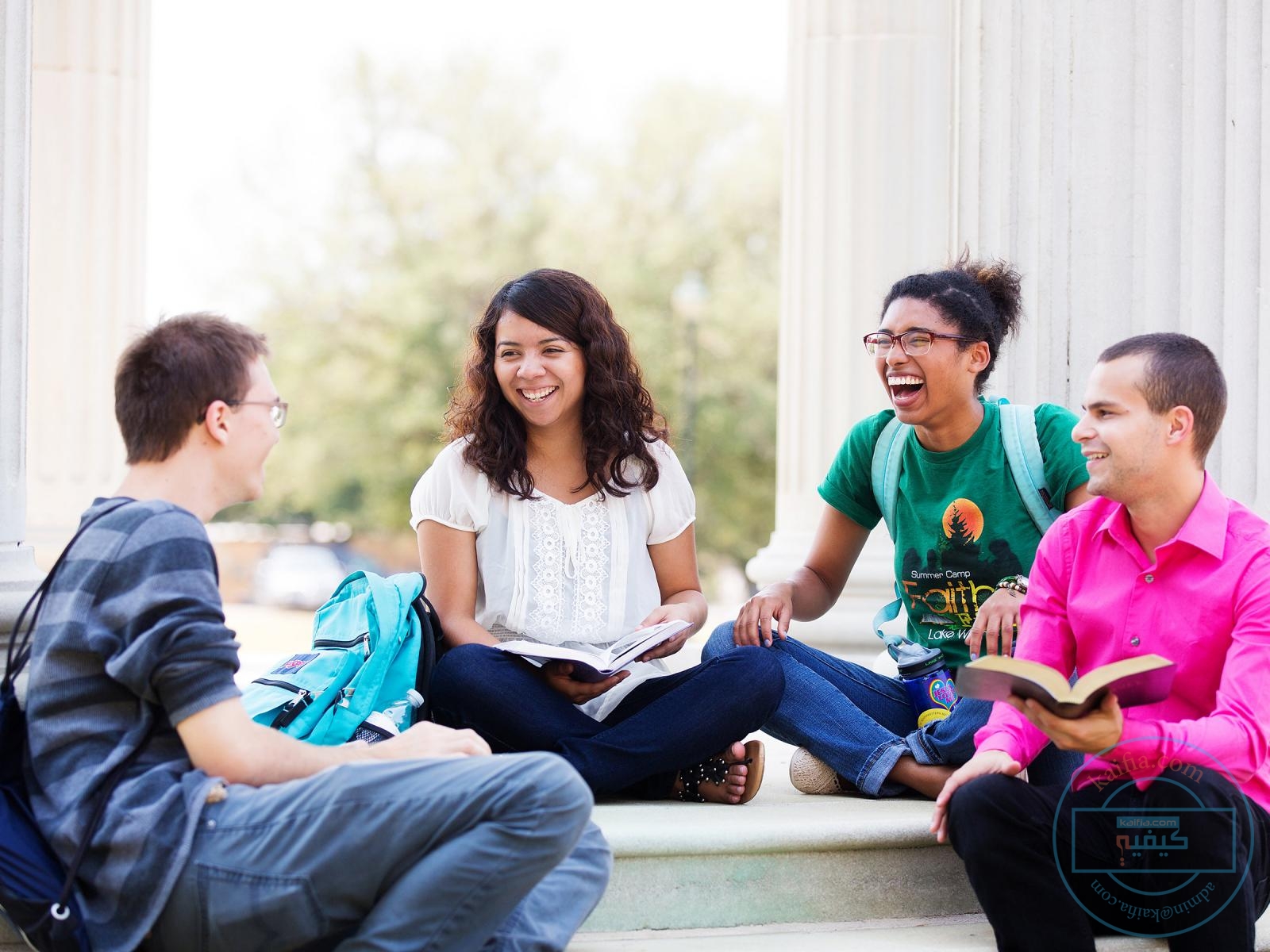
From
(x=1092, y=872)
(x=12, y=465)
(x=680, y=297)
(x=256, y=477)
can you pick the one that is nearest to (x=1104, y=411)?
(x=1092, y=872)

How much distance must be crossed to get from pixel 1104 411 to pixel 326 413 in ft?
77.4

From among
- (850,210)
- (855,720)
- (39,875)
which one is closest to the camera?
(39,875)

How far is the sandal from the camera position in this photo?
4.34 meters

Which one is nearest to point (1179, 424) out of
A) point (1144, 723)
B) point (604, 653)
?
point (1144, 723)

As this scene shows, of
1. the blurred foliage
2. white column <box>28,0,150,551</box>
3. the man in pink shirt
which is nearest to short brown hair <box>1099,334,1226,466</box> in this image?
the man in pink shirt

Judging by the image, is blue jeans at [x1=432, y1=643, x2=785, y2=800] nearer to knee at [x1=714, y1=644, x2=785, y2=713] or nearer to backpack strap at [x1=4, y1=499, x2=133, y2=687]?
knee at [x1=714, y1=644, x2=785, y2=713]

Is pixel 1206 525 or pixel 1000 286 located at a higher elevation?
pixel 1000 286

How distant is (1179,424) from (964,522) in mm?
943

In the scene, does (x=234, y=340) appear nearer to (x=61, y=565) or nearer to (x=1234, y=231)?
(x=61, y=565)

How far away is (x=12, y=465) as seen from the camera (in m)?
4.73

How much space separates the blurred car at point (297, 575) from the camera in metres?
26.6

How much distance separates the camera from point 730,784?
434 centimetres

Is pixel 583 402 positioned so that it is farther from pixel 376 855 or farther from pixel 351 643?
pixel 376 855

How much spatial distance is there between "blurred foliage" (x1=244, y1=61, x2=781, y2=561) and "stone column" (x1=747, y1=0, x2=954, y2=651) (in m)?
18.3
